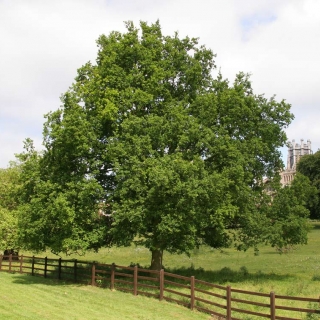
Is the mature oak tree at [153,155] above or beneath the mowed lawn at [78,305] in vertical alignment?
above

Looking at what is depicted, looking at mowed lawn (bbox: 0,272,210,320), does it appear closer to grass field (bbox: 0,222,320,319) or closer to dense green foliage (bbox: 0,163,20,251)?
grass field (bbox: 0,222,320,319)

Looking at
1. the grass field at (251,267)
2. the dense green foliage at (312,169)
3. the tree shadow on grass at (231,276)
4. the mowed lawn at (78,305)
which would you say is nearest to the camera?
the mowed lawn at (78,305)

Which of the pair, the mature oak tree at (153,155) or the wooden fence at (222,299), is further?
the mature oak tree at (153,155)

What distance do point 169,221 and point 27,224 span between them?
8.18 metres

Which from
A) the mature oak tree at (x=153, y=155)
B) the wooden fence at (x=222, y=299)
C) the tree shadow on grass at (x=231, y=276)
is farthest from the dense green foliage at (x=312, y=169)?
the wooden fence at (x=222, y=299)

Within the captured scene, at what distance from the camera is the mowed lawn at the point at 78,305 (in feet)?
46.7

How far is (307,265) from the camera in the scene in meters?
33.3

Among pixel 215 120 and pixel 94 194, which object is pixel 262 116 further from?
pixel 94 194

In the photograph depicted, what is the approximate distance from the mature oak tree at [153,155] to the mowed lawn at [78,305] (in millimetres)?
3291

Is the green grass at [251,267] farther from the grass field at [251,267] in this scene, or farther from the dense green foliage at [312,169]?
the dense green foliage at [312,169]

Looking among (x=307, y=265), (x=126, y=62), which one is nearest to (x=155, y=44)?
(x=126, y=62)

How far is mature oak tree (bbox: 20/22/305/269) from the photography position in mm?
21969

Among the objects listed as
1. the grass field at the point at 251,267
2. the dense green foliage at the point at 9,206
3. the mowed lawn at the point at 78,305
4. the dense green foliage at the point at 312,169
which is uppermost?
the dense green foliage at the point at 312,169

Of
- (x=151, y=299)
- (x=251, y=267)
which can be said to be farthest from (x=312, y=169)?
(x=151, y=299)
